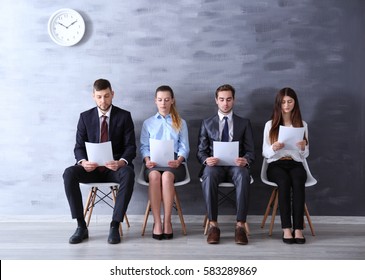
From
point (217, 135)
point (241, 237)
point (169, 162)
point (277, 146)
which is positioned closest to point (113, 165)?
point (169, 162)

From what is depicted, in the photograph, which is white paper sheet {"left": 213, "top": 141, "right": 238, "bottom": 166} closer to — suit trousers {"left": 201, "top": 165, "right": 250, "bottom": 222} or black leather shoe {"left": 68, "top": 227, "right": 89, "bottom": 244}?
suit trousers {"left": 201, "top": 165, "right": 250, "bottom": 222}

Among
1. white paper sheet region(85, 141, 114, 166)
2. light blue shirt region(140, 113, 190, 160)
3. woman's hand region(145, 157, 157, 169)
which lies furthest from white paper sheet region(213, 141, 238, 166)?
white paper sheet region(85, 141, 114, 166)

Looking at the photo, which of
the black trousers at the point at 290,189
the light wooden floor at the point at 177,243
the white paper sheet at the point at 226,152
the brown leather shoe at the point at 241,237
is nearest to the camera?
the light wooden floor at the point at 177,243

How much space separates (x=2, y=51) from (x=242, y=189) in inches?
103

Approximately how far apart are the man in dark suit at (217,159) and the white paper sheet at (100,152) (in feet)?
2.59

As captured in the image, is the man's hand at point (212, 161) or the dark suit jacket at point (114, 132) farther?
the dark suit jacket at point (114, 132)

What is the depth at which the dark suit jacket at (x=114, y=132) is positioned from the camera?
3846mm

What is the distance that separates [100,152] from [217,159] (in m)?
0.98

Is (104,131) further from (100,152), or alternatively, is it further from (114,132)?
(100,152)

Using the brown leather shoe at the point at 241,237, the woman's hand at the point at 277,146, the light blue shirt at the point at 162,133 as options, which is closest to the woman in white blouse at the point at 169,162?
the light blue shirt at the point at 162,133

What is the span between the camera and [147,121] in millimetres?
3992

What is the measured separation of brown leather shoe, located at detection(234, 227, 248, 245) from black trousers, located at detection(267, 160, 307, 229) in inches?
13.3

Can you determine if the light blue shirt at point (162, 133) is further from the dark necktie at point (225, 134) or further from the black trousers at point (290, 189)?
the black trousers at point (290, 189)

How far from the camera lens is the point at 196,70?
4195mm
